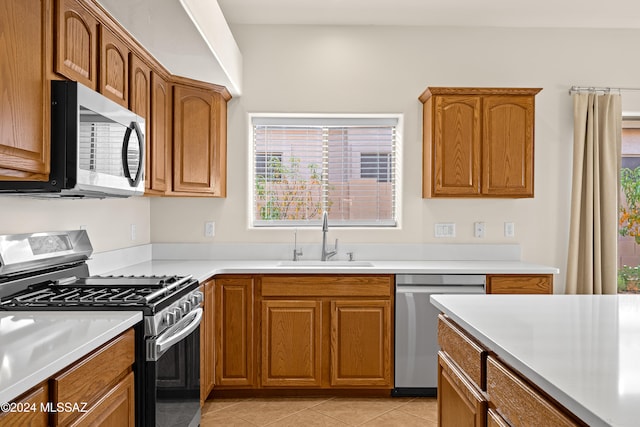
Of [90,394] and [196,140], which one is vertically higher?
[196,140]

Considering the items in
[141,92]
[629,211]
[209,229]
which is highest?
[141,92]

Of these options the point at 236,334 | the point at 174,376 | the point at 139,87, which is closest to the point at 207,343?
the point at 236,334

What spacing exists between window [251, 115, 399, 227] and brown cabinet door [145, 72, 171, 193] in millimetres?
838

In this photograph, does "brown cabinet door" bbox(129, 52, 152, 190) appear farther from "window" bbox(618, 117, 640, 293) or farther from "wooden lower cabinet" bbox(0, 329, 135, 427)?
"window" bbox(618, 117, 640, 293)

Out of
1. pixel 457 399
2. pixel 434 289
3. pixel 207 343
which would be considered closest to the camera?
pixel 457 399

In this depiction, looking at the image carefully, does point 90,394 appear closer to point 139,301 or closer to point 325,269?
point 139,301

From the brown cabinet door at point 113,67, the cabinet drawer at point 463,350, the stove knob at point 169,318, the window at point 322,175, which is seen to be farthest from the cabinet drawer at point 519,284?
the brown cabinet door at point 113,67

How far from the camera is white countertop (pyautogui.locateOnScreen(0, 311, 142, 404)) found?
1185mm

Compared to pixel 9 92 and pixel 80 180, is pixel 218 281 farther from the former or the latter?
pixel 9 92

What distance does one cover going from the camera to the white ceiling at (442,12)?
3.54 m

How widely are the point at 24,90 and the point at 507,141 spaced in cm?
303

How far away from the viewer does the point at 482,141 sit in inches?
143

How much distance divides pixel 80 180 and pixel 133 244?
1773mm

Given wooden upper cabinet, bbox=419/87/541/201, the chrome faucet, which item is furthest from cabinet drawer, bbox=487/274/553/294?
the chrome faucet
